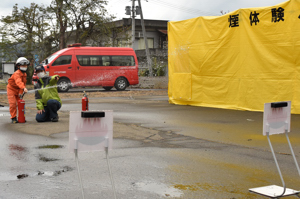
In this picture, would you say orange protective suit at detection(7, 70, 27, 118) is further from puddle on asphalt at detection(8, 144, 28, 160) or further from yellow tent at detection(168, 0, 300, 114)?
yellow tent at detection(168, 0, 300, 114)

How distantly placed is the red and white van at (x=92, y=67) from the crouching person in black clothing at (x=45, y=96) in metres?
13.1

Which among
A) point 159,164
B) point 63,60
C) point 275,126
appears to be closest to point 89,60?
point 63,60

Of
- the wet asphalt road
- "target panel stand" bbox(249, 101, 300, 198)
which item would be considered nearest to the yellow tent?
the wet asphalt road

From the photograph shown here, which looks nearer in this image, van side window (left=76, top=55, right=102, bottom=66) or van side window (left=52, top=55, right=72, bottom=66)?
van side window (left=52, top=55, right=72, bottom=66)

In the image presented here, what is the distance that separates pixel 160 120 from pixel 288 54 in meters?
3.74

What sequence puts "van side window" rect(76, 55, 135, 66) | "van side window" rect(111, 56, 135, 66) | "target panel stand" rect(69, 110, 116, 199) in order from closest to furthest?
"target panel stand" rect(69, 110, 116, 199), "van side window" rect(76, 55, 135, 66), "van side window" rect(111, 56, 135, 66)

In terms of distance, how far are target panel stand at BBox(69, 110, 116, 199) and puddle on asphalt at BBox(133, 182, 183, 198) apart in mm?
749

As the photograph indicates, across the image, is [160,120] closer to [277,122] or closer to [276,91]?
[276,91]

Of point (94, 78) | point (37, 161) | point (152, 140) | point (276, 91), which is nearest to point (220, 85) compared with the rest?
point (276, 91)

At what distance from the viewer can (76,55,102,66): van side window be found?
24.0m

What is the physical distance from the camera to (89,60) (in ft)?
79.8

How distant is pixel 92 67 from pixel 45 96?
46.4ft

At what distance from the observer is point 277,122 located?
4867mm

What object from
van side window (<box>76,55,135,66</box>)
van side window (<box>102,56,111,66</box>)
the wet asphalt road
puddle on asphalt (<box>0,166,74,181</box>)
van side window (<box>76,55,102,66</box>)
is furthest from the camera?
van side window (<box>102,56,111,66</box>)
